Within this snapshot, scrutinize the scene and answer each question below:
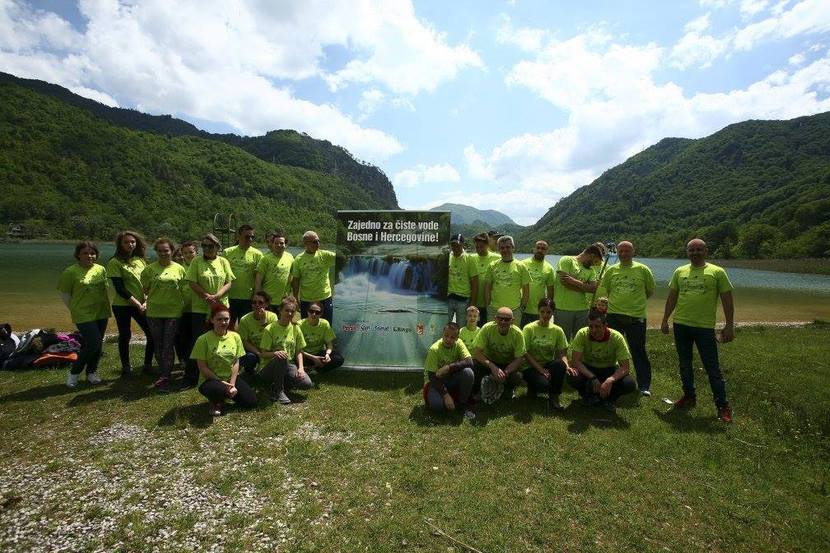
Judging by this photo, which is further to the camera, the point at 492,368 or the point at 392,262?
the point at 392,262

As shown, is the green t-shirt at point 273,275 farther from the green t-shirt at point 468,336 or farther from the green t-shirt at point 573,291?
the green t-shirt at point 573,291

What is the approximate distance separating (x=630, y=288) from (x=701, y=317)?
1.13m

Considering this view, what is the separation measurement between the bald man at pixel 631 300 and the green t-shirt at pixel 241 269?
6617 mm

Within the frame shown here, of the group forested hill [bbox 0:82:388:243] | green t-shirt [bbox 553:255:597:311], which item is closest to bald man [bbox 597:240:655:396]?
green t-shirt [bbox 553:255:597:311]

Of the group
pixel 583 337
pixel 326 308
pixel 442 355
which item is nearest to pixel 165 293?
pixel 326 308

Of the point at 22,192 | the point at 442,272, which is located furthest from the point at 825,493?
the point at 22,192

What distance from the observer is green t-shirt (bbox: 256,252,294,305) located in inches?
315

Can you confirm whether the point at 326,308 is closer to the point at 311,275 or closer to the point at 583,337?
the point at 311,275

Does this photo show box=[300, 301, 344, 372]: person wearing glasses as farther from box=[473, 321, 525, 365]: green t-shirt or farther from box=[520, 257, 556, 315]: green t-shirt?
box=[520, 257, 556, 315]: green t-shirt

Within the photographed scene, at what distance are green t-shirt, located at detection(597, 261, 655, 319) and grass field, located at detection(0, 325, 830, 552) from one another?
5.12 feet

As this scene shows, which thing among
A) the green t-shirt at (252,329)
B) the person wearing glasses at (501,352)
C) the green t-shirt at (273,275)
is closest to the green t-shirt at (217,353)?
the green t-shirt at (252,329)

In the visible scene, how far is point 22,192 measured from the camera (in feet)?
308

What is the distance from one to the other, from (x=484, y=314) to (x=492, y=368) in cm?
206

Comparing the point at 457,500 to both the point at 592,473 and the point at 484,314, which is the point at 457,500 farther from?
the point at 484,314
